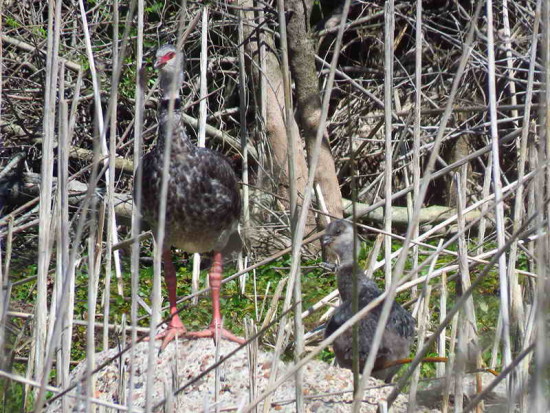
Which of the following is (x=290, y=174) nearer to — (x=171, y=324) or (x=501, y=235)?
(x=501, y=235)

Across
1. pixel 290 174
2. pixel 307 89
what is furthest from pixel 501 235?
pixel 307 89

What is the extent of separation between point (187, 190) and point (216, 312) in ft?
2.15

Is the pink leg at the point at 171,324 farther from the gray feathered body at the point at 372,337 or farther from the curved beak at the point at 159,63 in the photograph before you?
the curved beak at the point at 159,63

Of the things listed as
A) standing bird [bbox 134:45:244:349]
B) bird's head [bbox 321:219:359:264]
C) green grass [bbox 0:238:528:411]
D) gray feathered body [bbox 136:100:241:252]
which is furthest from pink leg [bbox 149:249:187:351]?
bird's head [bbox 321:219:359:264]

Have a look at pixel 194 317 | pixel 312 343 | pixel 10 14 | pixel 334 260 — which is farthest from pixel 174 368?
pixel 10 14

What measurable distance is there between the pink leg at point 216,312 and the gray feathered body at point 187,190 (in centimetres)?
16

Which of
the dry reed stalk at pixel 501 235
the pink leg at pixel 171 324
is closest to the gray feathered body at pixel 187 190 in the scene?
the pink leg at pixel 171 324

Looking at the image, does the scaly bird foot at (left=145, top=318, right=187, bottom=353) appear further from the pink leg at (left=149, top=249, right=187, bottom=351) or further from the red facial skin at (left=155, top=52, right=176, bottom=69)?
the red facial skin at (left=155, top=52, right=176, bottom=69)

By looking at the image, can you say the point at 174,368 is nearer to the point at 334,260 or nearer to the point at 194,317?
the point at 194,317

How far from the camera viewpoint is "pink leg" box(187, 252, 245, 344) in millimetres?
4241

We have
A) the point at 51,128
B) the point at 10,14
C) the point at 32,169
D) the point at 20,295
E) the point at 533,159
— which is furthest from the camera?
the point at 32,169

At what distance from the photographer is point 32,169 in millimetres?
7883

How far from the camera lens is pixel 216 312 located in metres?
4.46

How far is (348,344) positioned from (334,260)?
2.38 metres
